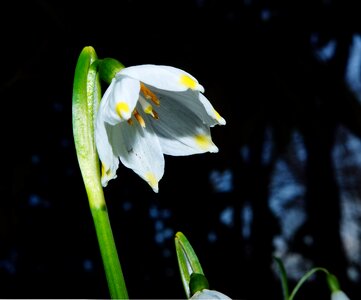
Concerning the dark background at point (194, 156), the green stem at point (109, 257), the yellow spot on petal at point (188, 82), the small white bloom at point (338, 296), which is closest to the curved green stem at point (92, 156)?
the green stem at point (109, 257)

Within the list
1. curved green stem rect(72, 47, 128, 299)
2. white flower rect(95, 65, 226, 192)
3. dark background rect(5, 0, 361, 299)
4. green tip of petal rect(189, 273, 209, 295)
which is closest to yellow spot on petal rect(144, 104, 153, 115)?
white flower rect(95, 65, 226, 192)

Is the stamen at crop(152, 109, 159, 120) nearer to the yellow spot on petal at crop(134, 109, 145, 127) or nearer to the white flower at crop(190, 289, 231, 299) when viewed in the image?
the yellow spot on petal at crop(134, 109, 145, 127)

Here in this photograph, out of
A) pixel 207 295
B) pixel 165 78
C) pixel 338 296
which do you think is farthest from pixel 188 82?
pixel 338 296

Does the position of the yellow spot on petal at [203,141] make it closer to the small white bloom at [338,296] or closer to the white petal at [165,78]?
the white petal at [165,78]

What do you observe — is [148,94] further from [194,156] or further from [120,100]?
[194,156]

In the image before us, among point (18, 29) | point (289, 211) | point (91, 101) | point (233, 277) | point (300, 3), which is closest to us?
point (91, 101)

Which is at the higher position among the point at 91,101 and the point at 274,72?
the point at 91,101

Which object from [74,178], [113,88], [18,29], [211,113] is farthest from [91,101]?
[74,178]

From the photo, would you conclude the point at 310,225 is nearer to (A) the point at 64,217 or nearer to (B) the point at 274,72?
(B) the point at 274,72
